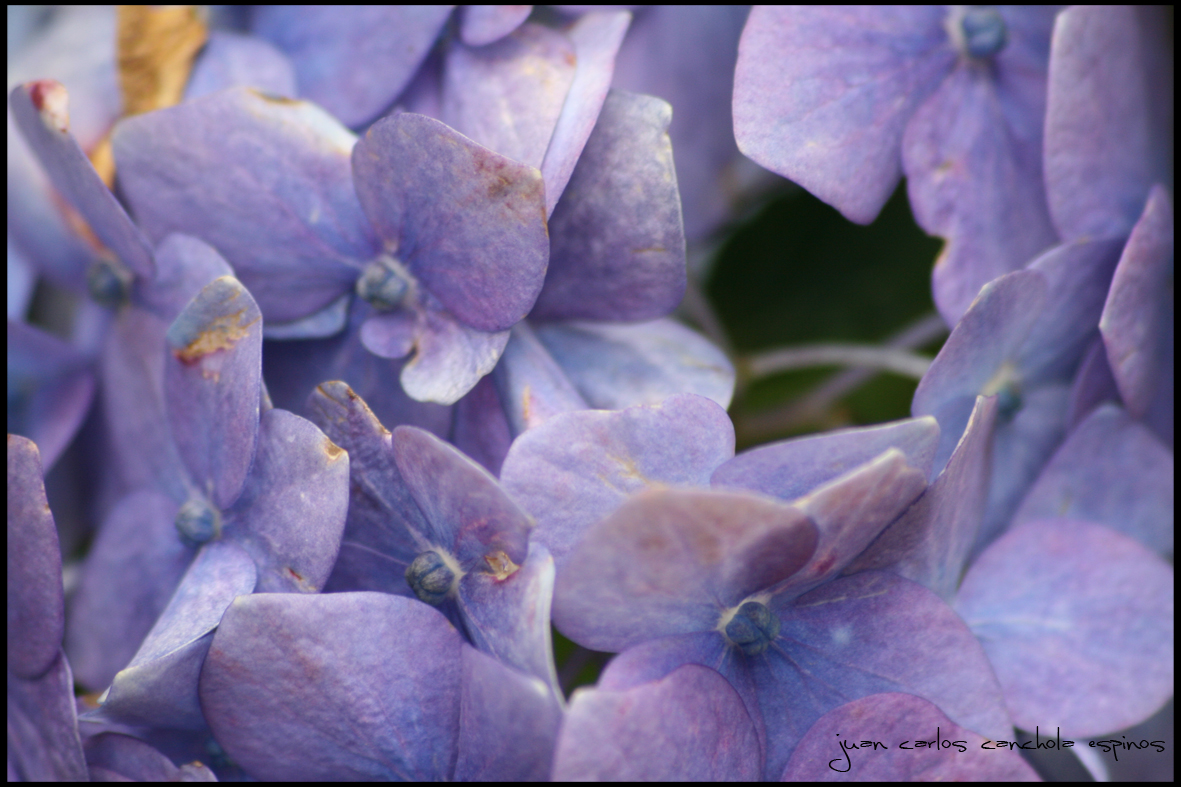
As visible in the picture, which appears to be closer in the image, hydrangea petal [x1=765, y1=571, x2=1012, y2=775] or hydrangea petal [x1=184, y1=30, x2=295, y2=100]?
hydrangea petal [x1=765, y1=571, x2=1012, y2=775]

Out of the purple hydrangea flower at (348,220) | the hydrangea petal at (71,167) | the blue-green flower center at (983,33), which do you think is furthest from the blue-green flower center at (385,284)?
the blue-green flower center at (983,33)

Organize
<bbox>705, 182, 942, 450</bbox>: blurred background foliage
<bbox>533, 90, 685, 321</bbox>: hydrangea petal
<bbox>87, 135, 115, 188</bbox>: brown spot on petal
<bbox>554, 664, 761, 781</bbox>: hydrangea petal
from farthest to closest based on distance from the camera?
1. <bbox>705, 182, 942, 450</bbox>: blurred background foliage
2. <bbox>87, 135, 115, 188</bbox>: brown spot on petal
3. <bbox>533, 90, 685, 321</bbox>: hydrangea petal
4. <bbox>554, 664, 761, 781</bbox>: hydrangea petal

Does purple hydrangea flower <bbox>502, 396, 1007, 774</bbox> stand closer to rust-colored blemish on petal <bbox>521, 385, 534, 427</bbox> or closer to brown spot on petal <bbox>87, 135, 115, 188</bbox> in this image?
rust-colored blemish on petal <bbox>521, 385, 534, 427</bbox>

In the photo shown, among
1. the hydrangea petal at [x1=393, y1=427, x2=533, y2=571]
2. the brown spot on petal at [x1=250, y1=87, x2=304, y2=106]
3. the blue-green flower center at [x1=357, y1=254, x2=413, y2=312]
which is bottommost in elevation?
the hydrangea petal at [x1=393, y1=427, x2=533, y2=571]

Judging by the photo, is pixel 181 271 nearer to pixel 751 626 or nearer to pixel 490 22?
pixel 490 22

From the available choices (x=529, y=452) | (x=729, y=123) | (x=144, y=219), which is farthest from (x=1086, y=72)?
(x=144, y=219)

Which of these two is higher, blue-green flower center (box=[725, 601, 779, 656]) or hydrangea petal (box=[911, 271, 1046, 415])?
hydrangea petal (box=[911, 271, 1046, 415])

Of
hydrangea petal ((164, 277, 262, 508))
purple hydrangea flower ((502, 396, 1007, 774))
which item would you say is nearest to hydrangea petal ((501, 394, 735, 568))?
purple hydrangea flower ((502, 396, 1007, 774))

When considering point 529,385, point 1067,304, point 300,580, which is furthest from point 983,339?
point 300,580
